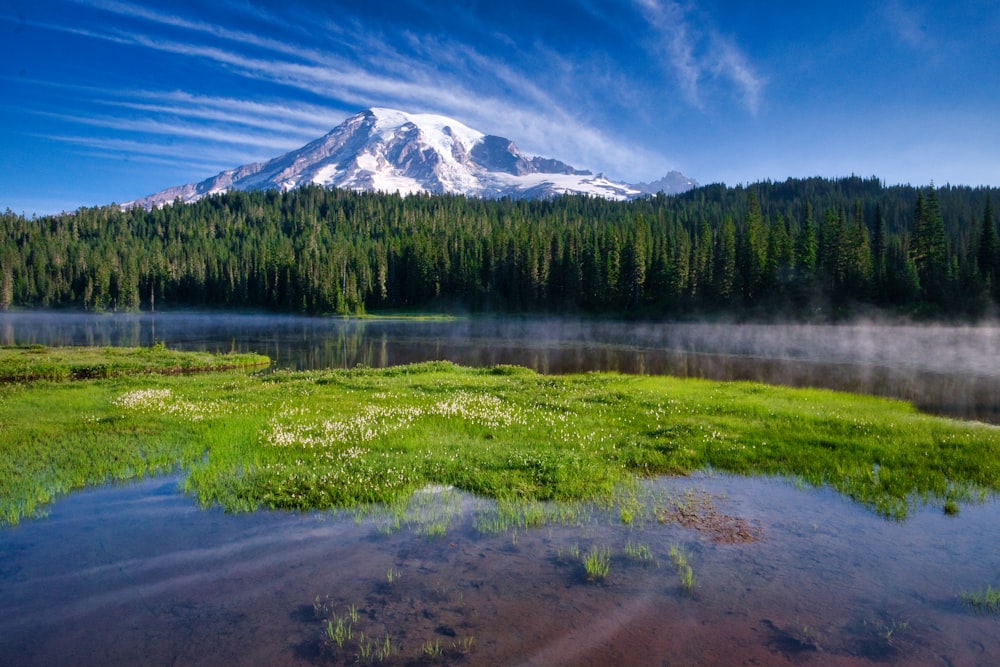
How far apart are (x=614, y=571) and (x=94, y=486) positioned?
Answer: 13464 mm

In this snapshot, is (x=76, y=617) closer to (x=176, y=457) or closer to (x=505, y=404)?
(x=176, y=457)

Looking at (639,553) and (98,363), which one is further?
(98,363)

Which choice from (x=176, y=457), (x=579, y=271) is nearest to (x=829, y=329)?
(x=579, y=271)

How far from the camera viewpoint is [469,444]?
17.7 metres

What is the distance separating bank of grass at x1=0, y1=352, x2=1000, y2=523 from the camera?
45.5ft

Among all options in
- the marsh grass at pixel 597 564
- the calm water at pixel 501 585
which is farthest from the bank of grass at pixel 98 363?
the marsh grass at pixel 597 564

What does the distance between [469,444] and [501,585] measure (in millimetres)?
8510

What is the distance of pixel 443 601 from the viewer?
8734 mm

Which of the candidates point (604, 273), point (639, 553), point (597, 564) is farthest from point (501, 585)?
point (604, 273)

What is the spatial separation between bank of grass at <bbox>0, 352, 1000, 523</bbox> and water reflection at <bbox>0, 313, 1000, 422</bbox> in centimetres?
1192

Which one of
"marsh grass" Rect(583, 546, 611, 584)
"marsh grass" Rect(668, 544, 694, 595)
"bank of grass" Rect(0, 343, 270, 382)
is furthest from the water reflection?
"marsh grass" Rect(583, 546, 611, 584)

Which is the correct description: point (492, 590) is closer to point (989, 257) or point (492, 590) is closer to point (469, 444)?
point (469, 444)

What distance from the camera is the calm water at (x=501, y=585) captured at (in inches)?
300

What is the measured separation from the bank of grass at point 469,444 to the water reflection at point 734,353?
469 inches
